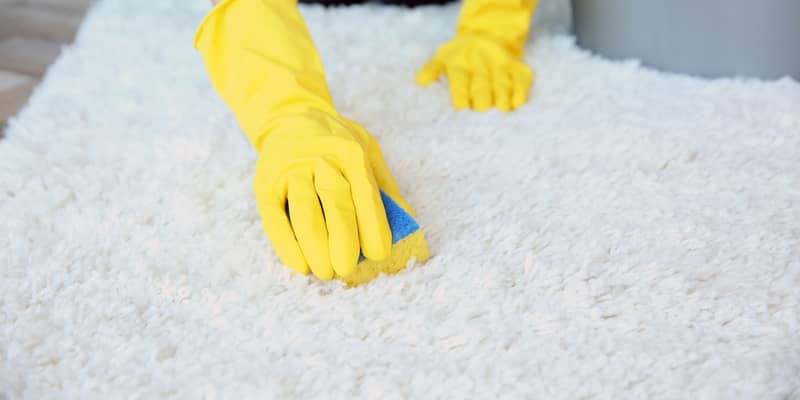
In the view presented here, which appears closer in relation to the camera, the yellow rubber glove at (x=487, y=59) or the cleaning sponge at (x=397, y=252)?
the cleaning sponge at (x=397, y=252)

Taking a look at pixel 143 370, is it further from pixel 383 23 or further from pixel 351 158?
pixel 383 23

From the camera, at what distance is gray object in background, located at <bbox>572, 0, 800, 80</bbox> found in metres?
1.14

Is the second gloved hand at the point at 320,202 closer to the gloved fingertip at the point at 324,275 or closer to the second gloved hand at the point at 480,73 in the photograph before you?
the gloved fingertip at the point at 324,275

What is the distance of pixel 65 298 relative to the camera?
787 mm

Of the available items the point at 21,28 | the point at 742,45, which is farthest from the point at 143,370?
the point at 21,28

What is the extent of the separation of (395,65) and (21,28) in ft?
3.03

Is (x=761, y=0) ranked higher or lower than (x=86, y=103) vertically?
higher

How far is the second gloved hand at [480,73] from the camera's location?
1.18 meters

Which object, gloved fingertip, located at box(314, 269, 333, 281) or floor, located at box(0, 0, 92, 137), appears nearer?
gloved fingertip, located at box(314, 269, 333, 281)

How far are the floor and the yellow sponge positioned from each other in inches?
29.5

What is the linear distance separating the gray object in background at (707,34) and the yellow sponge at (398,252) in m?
0.66

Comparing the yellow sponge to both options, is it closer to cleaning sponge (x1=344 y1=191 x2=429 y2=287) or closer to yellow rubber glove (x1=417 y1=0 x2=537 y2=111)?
cleaning sponge (x1=344 y1=191 x2=429 y2=287)

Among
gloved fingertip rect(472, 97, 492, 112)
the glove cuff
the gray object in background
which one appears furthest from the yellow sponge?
the gray object in background

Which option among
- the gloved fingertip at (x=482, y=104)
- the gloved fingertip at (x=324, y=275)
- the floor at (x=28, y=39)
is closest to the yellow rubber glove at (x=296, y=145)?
the gloved fingertip at (x=324, y=275)
